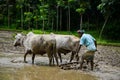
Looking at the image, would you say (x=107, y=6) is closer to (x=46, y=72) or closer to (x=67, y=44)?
(x=67, y=44)

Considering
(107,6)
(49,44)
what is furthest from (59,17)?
(49,44)

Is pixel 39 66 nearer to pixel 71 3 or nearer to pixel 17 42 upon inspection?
pixel 17 42

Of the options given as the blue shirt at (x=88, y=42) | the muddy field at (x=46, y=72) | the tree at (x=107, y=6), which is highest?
the tree at (x=107, y=6)

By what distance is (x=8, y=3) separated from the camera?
60875mm

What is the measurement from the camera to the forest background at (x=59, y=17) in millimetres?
44791

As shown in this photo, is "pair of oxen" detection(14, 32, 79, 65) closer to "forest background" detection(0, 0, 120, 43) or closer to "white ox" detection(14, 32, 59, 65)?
"white ox" detection(14, 32, 59, 65)

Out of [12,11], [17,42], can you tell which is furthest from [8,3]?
[17,42]

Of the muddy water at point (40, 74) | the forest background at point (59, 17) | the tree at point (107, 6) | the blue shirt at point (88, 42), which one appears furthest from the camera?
the forest background at point (59, 17)

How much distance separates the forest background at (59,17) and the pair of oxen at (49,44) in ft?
71.7

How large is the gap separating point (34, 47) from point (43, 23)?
3267 cm

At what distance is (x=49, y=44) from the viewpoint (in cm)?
1797

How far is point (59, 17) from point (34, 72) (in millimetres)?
Result: 42613

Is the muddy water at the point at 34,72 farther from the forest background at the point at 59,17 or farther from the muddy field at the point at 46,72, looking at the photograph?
the forest background at the point at 59,17

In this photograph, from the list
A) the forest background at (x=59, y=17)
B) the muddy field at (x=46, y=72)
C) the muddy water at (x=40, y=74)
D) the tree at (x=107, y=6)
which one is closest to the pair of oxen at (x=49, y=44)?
the muddy field at (x=46, y=72)
